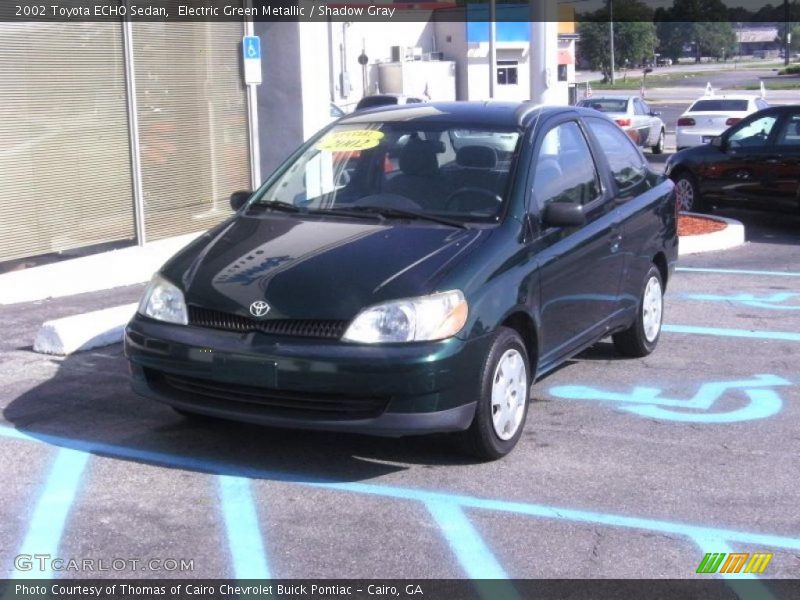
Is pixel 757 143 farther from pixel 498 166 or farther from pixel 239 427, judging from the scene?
pixel 239 427

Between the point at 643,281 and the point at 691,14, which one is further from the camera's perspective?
the point at 691,14

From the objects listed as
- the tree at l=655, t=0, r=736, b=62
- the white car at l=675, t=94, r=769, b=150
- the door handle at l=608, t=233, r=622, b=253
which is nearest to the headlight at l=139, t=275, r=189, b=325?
the door handle at l=608, t=233, r=622, b=253

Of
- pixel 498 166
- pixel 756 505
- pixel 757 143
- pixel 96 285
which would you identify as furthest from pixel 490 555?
pixel 757 143

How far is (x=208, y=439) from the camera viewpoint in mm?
5984

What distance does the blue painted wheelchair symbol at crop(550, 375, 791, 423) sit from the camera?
21.1 feet

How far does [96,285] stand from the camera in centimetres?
1017

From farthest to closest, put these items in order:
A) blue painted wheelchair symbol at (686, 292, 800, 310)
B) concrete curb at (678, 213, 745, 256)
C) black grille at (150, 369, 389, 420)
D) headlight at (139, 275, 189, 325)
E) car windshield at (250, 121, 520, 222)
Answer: concrete curb at (678, 213, 745, 256) < blue painted wheelchair symbol at (686, 292, 800, 310) < car windshield at (250, 121, 520, 222) < headlight at (139, 275, 189, 325) < black grille at (150, 369, 389, 420)

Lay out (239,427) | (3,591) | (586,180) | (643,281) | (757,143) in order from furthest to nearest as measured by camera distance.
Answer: (757,143) → (643,281) → (586,180) → (239,427) → (3,591)

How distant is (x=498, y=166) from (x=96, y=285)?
510 cm

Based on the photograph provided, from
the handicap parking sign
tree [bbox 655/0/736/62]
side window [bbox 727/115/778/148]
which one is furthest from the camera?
tree [bbox 655/0/736/62]

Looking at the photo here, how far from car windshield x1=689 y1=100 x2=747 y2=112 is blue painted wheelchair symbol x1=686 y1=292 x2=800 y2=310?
694 inches

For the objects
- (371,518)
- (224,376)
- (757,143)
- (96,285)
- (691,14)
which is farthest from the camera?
(691,14)

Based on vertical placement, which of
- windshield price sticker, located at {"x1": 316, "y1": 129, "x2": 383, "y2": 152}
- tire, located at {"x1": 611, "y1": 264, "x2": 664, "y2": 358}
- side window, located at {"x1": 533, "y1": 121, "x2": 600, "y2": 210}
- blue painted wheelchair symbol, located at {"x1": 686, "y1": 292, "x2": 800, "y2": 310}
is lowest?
blue painted wheelchair symbol, located at {"x1": 686, "y1": 292, "x2": 800, "y2": 310}

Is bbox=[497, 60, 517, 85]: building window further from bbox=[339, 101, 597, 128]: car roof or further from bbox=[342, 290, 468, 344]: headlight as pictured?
bbox=[342, 290, 468, 344]: headlight
